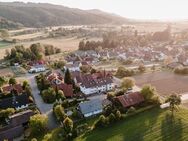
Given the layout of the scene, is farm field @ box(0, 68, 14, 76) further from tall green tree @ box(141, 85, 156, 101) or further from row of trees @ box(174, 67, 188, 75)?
row of trees @ box(174, 67, 188, 75)

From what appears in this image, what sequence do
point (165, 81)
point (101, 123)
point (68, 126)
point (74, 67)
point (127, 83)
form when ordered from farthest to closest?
point (74, 67)
point (165, 81)
point (127, 83)
point (101, 123)
point (68, 126)

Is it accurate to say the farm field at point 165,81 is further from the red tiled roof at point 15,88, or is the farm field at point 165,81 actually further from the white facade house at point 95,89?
the red tiled roof at point 15,88

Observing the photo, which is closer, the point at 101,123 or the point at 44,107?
the point at 101,123

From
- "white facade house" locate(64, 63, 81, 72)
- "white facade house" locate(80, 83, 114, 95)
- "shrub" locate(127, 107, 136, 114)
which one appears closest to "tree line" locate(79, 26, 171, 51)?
"white facade house" locate(64, 63, 81, 72)

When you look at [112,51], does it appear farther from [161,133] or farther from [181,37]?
[161,133]

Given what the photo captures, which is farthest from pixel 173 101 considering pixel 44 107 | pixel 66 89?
pixel 44 107

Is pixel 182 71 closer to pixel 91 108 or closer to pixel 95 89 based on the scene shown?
pixel 95 89
